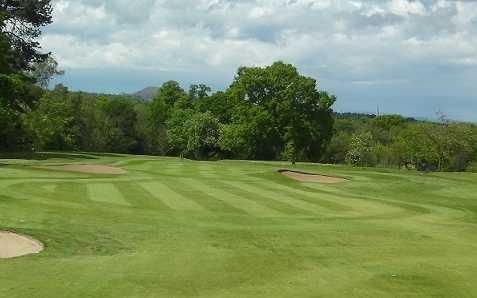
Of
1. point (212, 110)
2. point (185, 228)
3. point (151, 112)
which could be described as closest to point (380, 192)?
point (185, 228)

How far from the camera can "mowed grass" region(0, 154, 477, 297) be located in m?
9.66

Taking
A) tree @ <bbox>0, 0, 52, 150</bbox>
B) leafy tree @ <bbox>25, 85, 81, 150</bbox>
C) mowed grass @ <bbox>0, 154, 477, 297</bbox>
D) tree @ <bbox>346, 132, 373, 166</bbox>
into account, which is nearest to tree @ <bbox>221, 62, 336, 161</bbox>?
tree @ <bbox>346, 132, 373, 166</bbox>

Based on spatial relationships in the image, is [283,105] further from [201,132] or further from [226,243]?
[226,243]

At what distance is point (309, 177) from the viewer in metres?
37.8

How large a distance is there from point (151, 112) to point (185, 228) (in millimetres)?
104652

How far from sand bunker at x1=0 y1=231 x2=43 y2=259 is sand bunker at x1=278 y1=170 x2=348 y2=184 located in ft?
80.2

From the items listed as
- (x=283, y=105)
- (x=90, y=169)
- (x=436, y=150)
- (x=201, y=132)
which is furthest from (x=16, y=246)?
(x=201, y=132)

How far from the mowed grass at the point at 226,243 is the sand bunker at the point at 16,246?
275 millimetres

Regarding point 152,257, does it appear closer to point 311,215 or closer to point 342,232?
point 342,232

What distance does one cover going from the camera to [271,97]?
281ft

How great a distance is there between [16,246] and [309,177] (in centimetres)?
2735

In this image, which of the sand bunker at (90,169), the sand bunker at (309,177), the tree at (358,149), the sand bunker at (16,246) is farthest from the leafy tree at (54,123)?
the sand bunker at (16,246)

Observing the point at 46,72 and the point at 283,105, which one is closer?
the point at 283,105

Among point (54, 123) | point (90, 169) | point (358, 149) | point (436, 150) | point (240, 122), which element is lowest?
point (90, 169)
